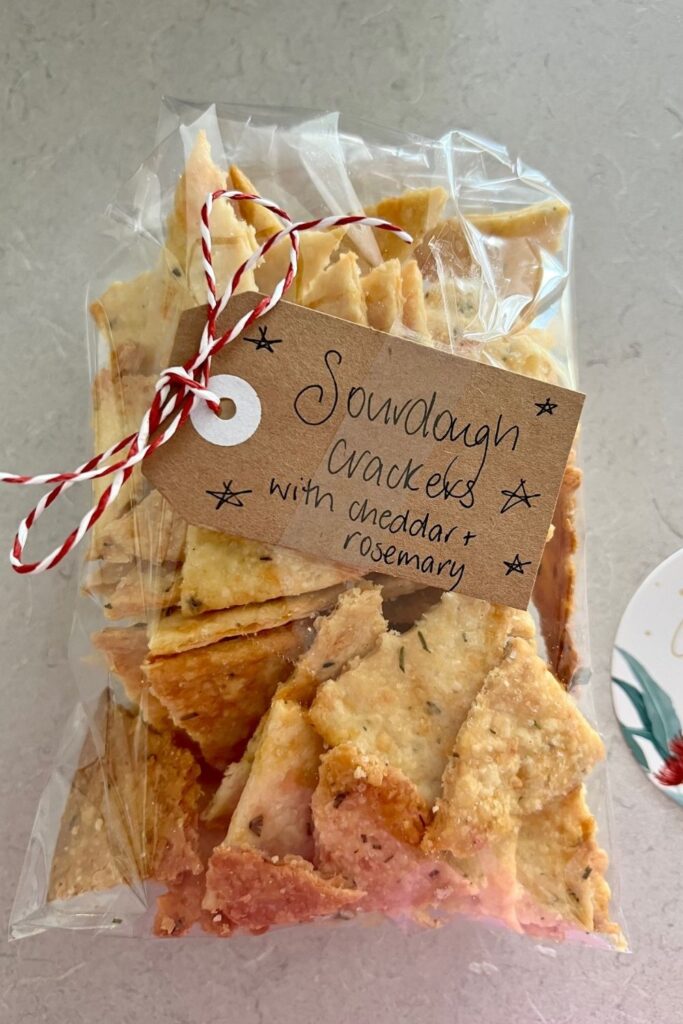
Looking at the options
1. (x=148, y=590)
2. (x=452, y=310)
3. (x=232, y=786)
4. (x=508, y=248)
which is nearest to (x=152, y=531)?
(x=148, y=590)

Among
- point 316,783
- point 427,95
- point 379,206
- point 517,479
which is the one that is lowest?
point 316,783

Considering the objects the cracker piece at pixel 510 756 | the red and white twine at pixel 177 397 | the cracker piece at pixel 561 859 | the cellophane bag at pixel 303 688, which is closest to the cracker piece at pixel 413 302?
the cellophane bag at pixel 303 688

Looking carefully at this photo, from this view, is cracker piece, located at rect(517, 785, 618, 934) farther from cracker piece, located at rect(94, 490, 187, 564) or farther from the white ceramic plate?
cracker piece, located at rect(94, 490, 187, 564)

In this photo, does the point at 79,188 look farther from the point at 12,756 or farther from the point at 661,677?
the point at 661,677

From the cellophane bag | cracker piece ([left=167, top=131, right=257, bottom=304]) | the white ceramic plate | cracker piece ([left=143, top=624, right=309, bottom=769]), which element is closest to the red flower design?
the white ceramic plate

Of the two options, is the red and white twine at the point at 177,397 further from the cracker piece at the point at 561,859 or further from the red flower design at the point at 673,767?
the red flower design at the point at 673,767

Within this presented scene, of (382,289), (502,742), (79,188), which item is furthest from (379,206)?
(502,742)
